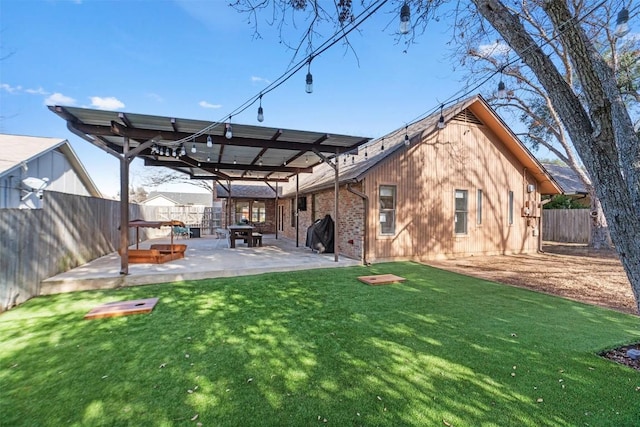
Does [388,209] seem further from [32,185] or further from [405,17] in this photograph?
A: [32,185]

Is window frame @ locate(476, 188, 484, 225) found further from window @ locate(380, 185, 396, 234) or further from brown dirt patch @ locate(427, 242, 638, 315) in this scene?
window @ locate(380, 185, 396, 234)

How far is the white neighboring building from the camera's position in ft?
29.7

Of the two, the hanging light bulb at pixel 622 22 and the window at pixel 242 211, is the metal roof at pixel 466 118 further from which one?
the window at pixel 242 211

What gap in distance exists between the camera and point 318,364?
10.00ft

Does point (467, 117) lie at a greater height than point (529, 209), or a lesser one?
greater

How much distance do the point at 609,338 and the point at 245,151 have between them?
30.1ft

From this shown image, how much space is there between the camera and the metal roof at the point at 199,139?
6270 millimetres

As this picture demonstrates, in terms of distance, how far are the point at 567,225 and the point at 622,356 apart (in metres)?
15.3

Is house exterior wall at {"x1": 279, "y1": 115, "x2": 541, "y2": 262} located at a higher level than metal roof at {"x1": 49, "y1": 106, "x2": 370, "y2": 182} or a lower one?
lower

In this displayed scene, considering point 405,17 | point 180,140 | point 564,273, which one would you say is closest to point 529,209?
point 564,273

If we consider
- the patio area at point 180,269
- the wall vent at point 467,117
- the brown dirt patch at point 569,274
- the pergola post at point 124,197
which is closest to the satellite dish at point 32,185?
the patio area at point 180,269

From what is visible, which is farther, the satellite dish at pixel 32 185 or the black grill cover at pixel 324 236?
the black grill cover at pixel 324 236

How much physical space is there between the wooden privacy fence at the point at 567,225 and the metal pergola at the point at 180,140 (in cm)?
1349

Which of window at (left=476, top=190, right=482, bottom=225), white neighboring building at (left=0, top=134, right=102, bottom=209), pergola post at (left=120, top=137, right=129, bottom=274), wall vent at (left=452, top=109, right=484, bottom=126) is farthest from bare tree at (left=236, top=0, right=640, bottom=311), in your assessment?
white neighboring building at (left=0, top=134, right=102, bottom=209)
